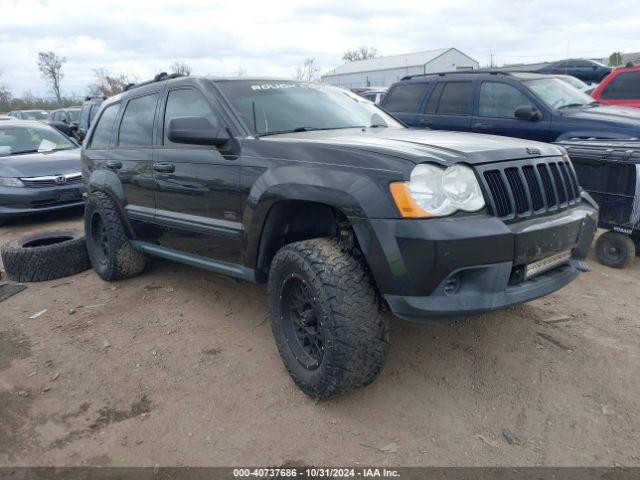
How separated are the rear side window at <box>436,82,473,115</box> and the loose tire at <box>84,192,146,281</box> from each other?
4634mm

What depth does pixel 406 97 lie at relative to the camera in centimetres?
771

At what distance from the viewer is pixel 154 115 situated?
161 inches

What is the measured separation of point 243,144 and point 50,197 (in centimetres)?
538

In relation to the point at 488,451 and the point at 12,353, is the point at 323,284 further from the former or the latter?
the point at 12,353

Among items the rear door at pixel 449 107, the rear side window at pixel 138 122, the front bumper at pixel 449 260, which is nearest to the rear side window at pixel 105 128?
the rear side window at pixel 138 122

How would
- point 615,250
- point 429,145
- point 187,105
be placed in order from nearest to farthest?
1. point 429,145
2. point 187,105
3. point 615,250

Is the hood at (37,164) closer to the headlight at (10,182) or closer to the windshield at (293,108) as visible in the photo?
the headlight at (10,182)

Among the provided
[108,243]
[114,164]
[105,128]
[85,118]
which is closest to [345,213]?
[114,164]

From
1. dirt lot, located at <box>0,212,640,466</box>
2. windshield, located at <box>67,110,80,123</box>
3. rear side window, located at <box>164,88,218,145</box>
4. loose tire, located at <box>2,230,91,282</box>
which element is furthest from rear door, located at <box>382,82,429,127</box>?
windshield, located at <box>67,110,80,123</box>

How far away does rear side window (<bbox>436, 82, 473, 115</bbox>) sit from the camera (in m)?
7.02

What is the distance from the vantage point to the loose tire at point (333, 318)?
251cm

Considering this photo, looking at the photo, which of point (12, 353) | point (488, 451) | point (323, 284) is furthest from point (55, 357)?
point (488, 451)

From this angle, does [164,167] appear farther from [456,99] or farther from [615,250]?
[456,99]

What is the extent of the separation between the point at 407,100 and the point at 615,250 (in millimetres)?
3950
